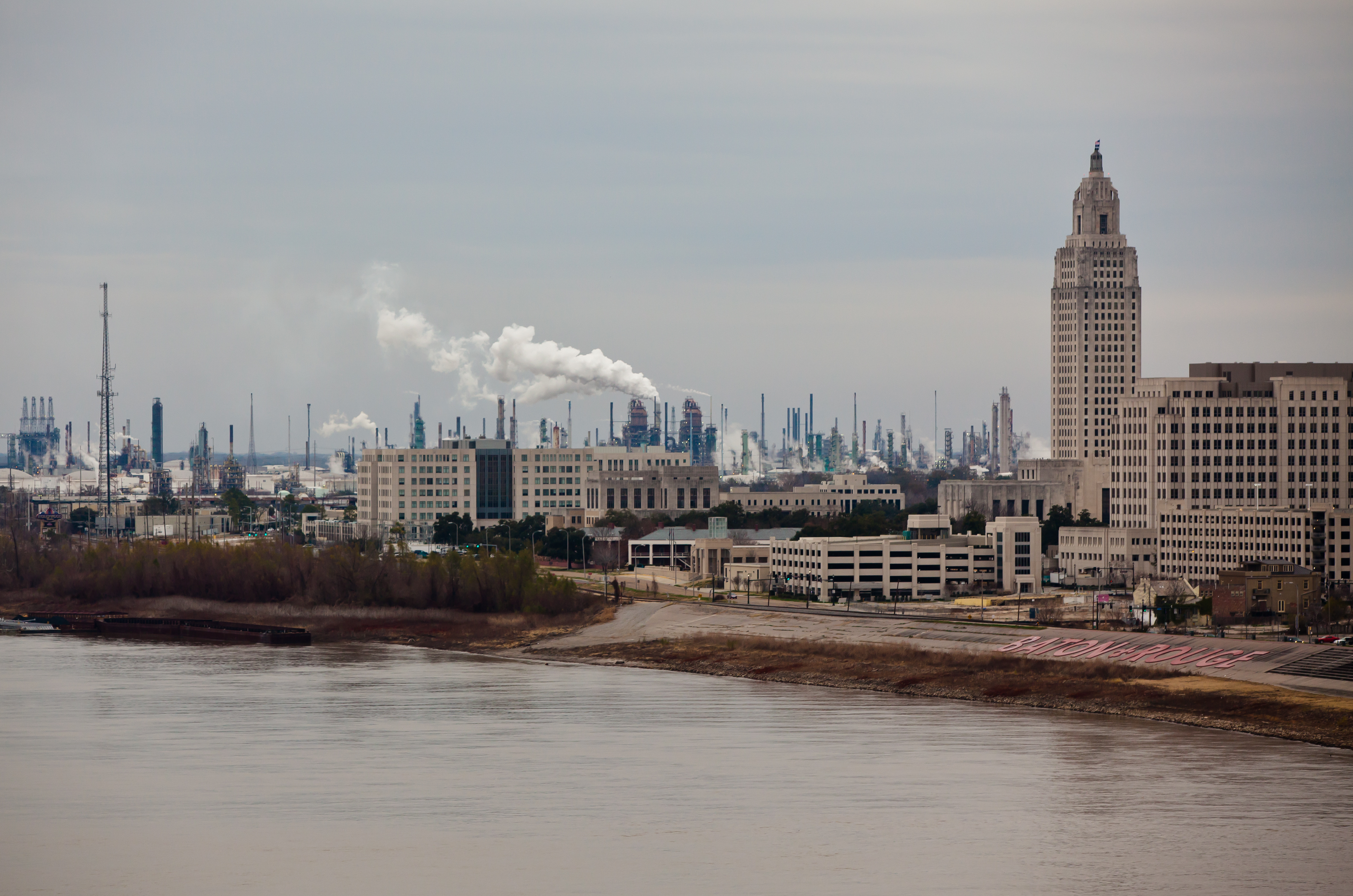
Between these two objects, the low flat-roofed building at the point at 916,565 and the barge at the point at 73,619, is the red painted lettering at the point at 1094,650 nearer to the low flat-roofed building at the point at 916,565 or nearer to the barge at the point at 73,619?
the low flat-roofed building at the point at 916,565

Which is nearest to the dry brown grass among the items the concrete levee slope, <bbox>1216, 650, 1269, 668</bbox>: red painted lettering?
the concrete levee slope

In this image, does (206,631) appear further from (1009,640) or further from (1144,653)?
(1144,653)

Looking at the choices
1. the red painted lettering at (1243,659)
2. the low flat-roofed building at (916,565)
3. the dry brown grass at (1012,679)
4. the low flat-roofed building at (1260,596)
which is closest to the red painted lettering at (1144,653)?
the dry brown grass at (1012,679)

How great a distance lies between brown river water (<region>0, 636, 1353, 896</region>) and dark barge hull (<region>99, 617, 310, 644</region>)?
1585 inches

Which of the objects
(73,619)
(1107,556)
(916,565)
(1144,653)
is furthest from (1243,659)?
(73,619)

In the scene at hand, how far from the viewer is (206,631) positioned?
155 meters

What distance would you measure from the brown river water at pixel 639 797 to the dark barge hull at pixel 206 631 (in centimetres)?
4026

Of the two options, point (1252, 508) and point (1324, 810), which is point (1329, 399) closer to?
point (1252, 508)

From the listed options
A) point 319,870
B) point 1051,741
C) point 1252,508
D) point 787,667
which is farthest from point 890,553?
point 319,870

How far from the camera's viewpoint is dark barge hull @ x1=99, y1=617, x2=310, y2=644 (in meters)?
147

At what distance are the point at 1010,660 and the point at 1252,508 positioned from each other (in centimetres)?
6024

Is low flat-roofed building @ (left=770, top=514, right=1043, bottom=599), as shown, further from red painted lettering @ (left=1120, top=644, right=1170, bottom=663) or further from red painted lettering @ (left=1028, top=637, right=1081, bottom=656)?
red painted lettering @ (left=1120, top=644, right=1170, bottom=663)

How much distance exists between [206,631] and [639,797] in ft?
299

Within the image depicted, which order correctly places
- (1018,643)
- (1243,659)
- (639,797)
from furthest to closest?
(1018,643), (1243,659), (639,797)
